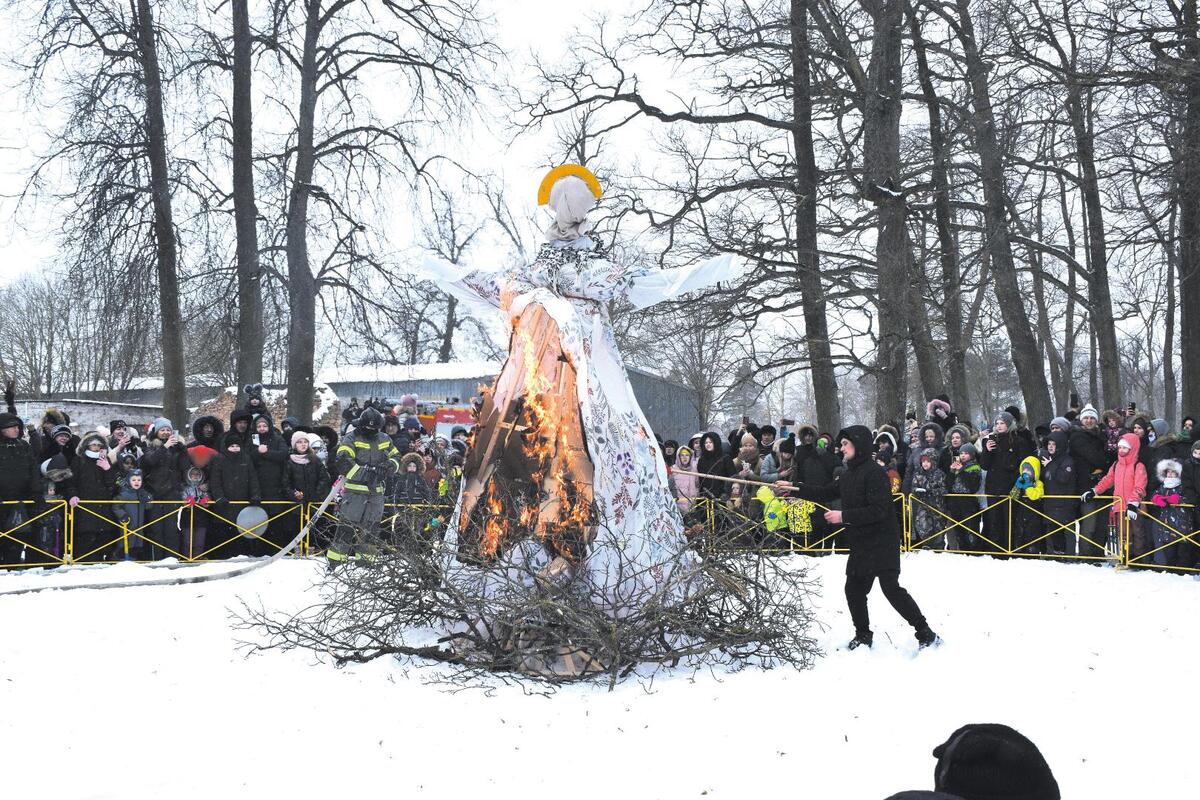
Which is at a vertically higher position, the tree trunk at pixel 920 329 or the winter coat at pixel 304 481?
the tree trunk at pixel 920 329

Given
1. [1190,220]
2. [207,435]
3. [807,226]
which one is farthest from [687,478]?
[1190,220]

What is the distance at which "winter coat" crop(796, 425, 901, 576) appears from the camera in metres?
8.05

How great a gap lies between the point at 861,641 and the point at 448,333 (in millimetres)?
32466

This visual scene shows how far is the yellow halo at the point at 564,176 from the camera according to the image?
7.74 meters

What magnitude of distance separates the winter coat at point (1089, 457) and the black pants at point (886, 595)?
5.77m

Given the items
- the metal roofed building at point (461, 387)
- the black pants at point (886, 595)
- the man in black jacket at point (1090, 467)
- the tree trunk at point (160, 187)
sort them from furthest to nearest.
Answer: the metal roofed building at point (461, 387), the tree trunk at point (160, 187), the man in black jacket at point (1090, 467), the black pants at point (886, 595)

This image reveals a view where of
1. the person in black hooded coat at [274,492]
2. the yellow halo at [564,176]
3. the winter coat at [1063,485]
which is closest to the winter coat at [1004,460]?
the winter coat at [1063,485]

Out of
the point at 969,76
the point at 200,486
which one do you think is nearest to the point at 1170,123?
the point at 969,76

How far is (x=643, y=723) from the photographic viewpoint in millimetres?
6168

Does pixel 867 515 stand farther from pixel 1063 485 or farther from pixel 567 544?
pixel 1063 485

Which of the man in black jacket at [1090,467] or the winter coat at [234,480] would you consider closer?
the man in black jacket at [1090,467]

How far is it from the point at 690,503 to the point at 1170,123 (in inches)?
355

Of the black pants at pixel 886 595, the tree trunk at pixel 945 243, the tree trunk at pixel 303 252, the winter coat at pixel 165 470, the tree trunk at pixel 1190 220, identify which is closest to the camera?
the black pants at pixel 886 595

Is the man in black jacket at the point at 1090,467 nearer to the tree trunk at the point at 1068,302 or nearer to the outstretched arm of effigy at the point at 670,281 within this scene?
the outstretched arm of effigy at the point at 670,281
